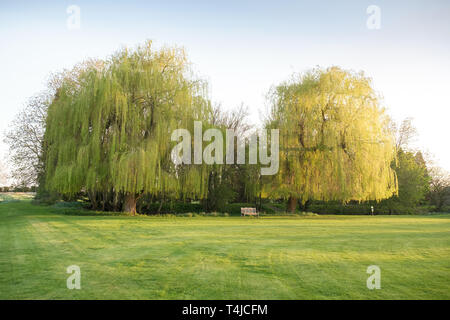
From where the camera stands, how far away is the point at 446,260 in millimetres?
6867

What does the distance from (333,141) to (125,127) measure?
13663 mm

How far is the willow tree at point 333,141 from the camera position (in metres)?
22.4

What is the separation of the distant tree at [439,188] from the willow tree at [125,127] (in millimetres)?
29197

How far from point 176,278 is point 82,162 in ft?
50.5

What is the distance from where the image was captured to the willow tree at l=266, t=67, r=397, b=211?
22.4 metres

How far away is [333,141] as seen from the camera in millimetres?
22578

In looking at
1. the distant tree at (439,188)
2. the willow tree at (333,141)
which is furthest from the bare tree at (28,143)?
the distant tree at (439,188)

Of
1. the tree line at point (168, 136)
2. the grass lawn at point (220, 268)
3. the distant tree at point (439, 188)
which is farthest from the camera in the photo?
the distant tree at point (439, 188)

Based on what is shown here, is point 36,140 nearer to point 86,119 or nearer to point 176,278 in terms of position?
point 86,119

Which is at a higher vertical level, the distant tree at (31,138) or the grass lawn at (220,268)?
the distant tree at (31,138)
